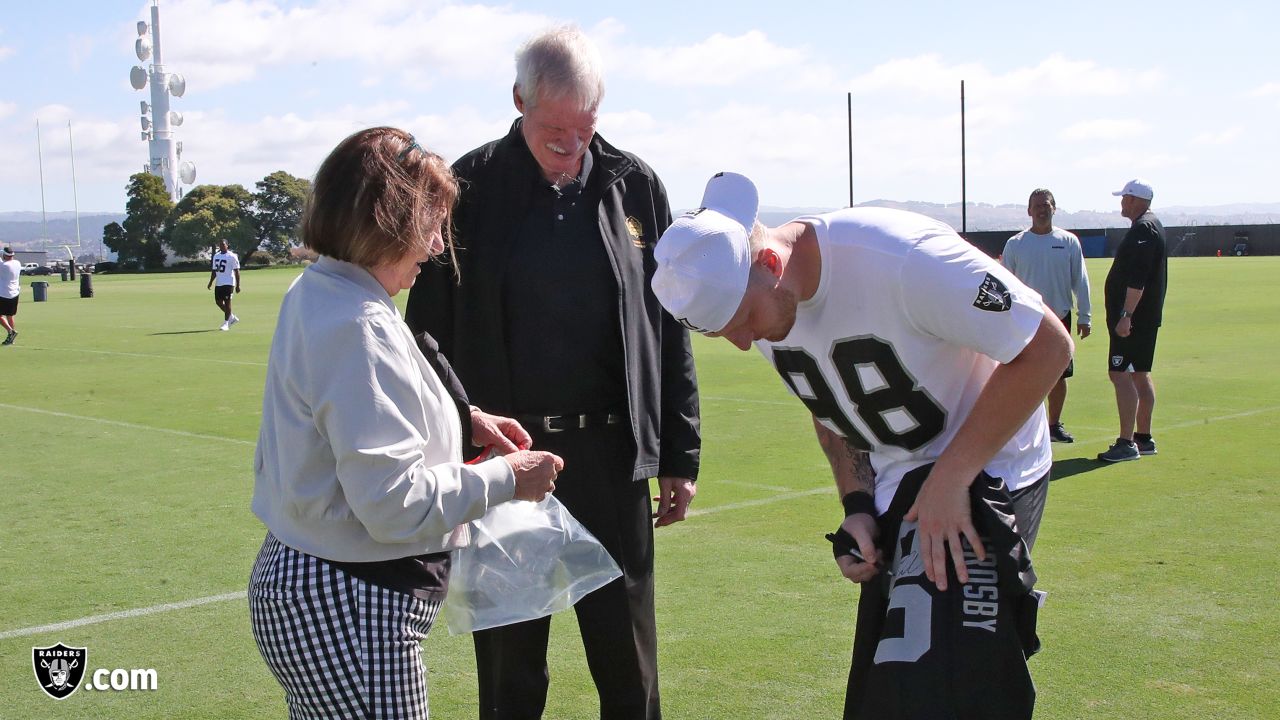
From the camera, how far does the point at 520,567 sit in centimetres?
324

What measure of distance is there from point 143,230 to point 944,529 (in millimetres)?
105209

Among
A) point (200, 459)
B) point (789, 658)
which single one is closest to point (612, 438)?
point (789, 658)

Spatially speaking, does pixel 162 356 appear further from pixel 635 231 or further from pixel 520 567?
pixel 520 567

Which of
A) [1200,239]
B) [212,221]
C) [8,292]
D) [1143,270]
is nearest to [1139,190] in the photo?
[1143,270]

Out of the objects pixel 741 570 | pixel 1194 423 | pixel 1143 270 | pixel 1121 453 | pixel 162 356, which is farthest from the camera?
pixel 162 356

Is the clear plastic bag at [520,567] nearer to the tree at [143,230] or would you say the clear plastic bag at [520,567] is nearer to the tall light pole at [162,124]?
the tree at [143,230]

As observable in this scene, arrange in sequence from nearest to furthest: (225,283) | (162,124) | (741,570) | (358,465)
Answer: (358,465), (741,570), (225,283), (162,124)

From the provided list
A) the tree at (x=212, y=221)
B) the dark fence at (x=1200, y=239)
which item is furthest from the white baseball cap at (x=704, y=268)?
the tree at (x=212, y=221)

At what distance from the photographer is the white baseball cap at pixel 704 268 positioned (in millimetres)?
2709

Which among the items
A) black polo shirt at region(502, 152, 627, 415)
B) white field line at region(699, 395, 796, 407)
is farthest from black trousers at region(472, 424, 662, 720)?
white field line at region(699, 395, 796, 407)

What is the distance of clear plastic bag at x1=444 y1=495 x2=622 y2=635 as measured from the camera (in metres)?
3.17

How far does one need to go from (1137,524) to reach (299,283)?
6398 mm

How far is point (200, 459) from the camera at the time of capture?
10727mm

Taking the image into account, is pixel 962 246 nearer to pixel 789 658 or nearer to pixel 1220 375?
pixel 789 658
